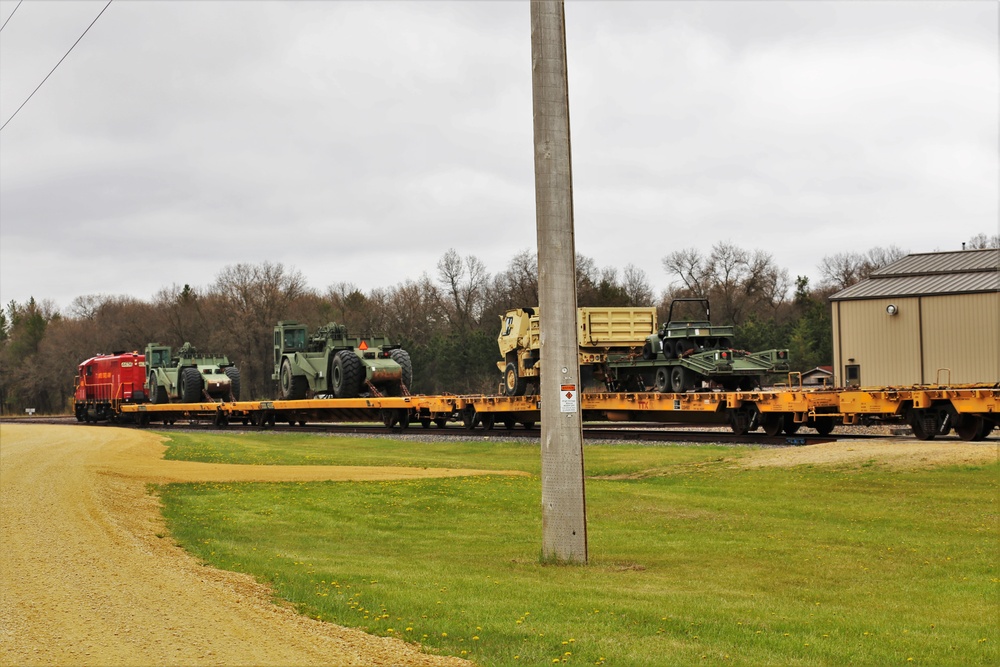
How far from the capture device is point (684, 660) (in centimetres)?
792

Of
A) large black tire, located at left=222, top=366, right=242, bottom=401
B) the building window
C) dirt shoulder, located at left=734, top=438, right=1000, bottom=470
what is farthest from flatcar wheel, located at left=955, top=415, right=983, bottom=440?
large black tire, located at left=222, top=366, right=242, bottom=401

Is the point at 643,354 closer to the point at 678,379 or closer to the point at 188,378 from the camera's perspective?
the point at 678,379

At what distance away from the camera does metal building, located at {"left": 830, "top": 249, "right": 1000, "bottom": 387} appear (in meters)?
40.2

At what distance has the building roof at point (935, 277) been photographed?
137 feet

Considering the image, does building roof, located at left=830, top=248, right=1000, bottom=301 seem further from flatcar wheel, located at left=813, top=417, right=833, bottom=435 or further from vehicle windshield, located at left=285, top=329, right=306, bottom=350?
vehicle windshield, located at left=285, top=329, right=306, bottom=350

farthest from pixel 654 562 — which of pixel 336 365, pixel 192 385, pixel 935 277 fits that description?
pixel 192 385

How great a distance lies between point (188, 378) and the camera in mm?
53219

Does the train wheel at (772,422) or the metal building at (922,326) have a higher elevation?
the metal building at (922,326)

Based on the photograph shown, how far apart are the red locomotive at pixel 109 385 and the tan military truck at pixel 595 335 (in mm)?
30611

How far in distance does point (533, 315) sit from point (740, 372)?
664 cm

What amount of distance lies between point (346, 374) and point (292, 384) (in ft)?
16.5

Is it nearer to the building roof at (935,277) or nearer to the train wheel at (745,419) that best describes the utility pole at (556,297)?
the train wheel at (745,419)

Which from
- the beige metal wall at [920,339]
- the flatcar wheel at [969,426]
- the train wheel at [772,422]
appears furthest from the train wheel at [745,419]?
the beige metal wall at [920,339]

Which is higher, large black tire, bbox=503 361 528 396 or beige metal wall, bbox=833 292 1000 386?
beige metal wall, bbox=833 292 1000 386
